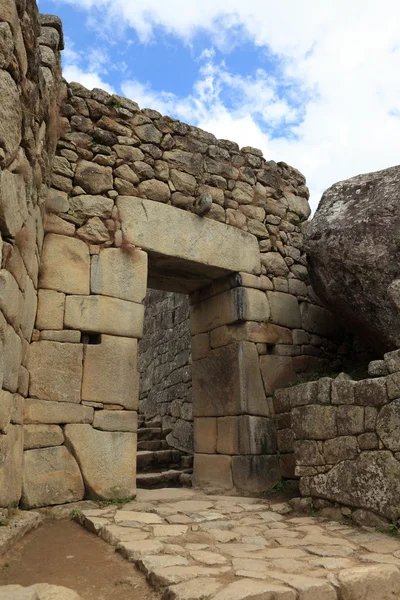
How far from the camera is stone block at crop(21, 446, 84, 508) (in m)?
4.12

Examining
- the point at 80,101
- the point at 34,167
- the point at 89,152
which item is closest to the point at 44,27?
the point at 80,101

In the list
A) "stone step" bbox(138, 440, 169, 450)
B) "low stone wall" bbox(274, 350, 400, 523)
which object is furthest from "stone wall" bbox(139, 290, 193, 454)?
"low stone wall" bbox(274, 350, 400, 523)

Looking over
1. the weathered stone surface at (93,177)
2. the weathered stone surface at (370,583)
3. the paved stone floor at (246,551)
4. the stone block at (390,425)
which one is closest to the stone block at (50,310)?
the weathered stone surface at (93,177)

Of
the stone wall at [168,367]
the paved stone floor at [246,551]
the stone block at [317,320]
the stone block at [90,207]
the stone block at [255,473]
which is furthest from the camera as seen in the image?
the stone wall at [168,367]

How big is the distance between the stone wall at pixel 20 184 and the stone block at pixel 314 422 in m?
2.43

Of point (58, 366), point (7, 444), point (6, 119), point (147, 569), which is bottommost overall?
point (147, 569)

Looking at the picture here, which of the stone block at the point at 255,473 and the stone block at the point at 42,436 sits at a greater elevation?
the stone block at the point at 42,436

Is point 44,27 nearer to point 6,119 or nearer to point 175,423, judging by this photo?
point 6,119

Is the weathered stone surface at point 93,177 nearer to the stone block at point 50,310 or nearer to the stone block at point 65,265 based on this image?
the stone block at point 65,265

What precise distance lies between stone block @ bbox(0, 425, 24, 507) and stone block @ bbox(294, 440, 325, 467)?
241 centimetres

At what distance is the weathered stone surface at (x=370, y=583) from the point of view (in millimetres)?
2764

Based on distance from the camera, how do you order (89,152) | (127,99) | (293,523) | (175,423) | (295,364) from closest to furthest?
(293,523) < (89,152) < (127,99) < (295,364) < (175,423)

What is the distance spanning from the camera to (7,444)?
3648 mm

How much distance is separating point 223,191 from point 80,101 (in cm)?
186
